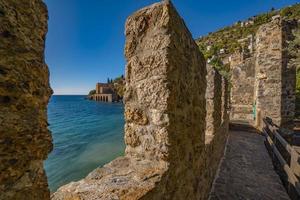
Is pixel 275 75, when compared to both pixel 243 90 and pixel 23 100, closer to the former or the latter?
pixel 243 90

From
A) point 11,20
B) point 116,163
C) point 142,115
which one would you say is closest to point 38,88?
point 11,20

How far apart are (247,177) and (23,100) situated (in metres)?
5.03

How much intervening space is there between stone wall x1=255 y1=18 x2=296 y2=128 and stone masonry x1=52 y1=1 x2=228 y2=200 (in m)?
8.63

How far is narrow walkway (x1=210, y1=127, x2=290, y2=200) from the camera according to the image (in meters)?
3.74

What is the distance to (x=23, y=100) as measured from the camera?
2.52ft

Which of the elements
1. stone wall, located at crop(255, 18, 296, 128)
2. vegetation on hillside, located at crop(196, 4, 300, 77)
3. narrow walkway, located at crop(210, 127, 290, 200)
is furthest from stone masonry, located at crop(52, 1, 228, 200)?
vegetation on hillside, located at crop(196, 4, 300, 77)

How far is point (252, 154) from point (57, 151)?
14.7 meters

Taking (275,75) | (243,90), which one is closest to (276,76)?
(275,75)

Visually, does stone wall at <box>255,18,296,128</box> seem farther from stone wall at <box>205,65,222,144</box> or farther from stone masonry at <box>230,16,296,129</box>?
stone wall at <box>205,65,222,144</box>

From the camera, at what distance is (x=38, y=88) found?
0.83 meters

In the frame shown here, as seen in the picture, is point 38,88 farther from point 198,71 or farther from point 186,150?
point 198,71

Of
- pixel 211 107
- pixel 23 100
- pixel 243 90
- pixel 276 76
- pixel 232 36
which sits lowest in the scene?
pixel 211 107

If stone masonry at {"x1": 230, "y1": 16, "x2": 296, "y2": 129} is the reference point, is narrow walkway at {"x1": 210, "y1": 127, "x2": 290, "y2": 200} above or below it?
below

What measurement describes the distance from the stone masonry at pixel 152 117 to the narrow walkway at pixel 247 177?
202 cm
